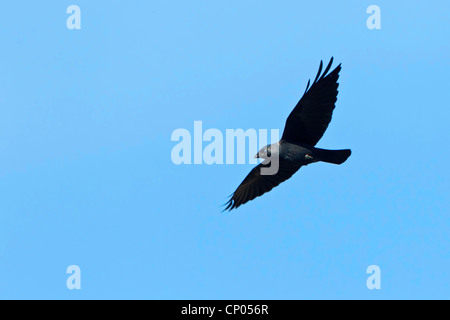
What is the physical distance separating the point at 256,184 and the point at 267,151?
4.55 feet

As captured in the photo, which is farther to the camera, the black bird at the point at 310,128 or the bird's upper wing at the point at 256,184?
the bird's upper wing at the point at 256,184

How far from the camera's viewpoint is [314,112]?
1355 centimetres

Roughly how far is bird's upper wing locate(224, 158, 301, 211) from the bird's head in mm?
602

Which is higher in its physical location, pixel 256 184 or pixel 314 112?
pixel 314 112

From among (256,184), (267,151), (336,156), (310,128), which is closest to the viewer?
(336,156)

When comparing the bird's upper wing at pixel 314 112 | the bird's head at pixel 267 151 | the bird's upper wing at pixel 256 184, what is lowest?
the bird's upper wing at pixel 256 184

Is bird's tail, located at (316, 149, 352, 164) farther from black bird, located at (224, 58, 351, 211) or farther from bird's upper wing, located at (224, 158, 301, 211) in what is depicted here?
bird's upper wing, located at (224, 158, 301, 211)

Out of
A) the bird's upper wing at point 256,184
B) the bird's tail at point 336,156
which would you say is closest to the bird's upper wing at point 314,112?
the bird's tail at point 336,156

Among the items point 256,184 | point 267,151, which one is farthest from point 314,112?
point 256,184

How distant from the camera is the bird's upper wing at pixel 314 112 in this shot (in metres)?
13.4

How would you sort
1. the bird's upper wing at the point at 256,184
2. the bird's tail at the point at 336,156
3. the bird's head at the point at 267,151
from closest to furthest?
the bird's tail at the point at 336,156 → the bird's head at the point at 267,151 → the bird's upper wing at the point at 256,184

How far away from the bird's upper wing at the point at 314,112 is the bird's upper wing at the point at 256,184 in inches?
44.0

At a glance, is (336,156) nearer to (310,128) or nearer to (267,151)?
(310,128)

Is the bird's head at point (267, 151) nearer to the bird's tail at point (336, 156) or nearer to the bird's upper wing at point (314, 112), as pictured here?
the bird's upper wing at point (314, 112)
